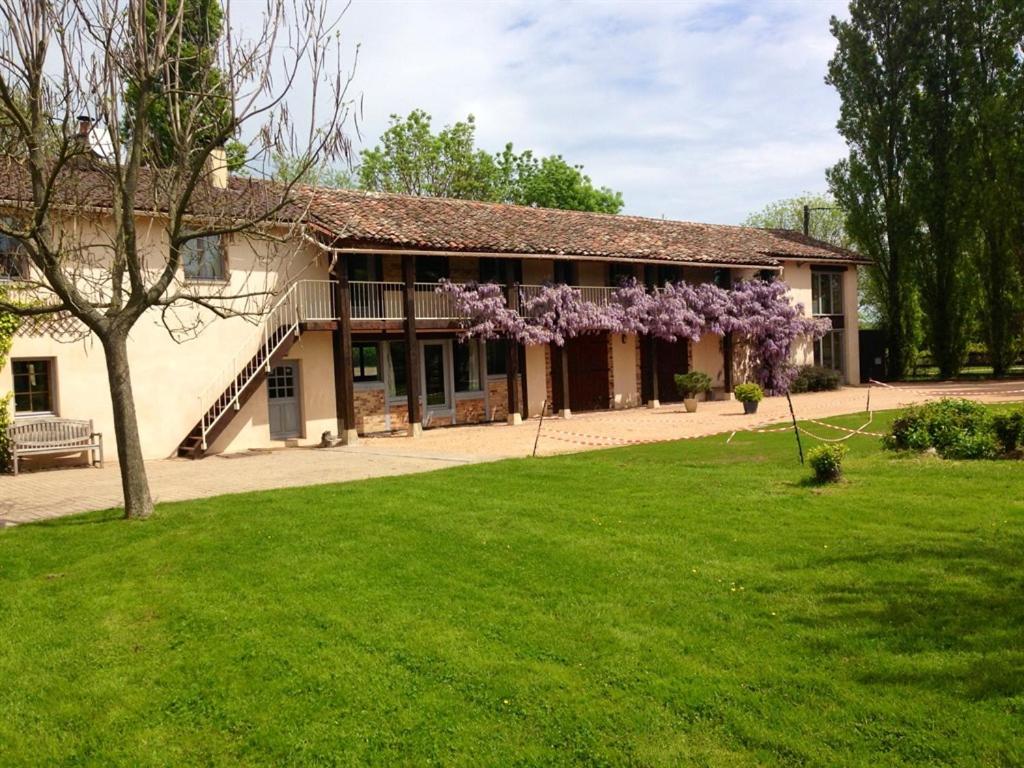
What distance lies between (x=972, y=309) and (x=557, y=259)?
19618 millimetres

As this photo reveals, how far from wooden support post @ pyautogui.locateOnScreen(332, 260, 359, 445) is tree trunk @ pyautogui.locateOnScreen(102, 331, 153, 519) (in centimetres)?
912

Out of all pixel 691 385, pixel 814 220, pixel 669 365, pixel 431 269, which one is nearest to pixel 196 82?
pixel 431 269

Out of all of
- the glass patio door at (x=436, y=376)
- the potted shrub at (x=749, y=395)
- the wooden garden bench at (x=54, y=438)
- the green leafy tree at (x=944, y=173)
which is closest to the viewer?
the wooden garden bench at (x=54, y=438)

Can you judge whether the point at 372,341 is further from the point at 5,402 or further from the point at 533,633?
the point at 533,633

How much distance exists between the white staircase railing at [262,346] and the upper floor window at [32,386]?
8.95 feet

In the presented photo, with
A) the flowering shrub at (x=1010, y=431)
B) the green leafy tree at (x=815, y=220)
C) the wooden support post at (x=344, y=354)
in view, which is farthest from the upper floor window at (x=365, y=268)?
the green leafy tree at (x=815, y=220)

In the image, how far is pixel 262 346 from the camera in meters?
17.6

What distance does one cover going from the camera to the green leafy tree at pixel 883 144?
3169 centimetres

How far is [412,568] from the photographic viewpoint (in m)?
6.46

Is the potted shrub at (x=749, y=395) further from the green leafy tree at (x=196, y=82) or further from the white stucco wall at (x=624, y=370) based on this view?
the green leafy tree at (x=196, y=82)

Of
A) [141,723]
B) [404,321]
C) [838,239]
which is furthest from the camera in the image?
[838,239]

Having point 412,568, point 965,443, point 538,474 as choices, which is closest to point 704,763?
point 412,568

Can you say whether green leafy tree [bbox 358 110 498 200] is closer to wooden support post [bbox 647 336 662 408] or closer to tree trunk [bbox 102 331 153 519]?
wooden support post [bbox 647 336 662 408]

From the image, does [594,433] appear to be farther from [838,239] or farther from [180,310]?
[838,239]
